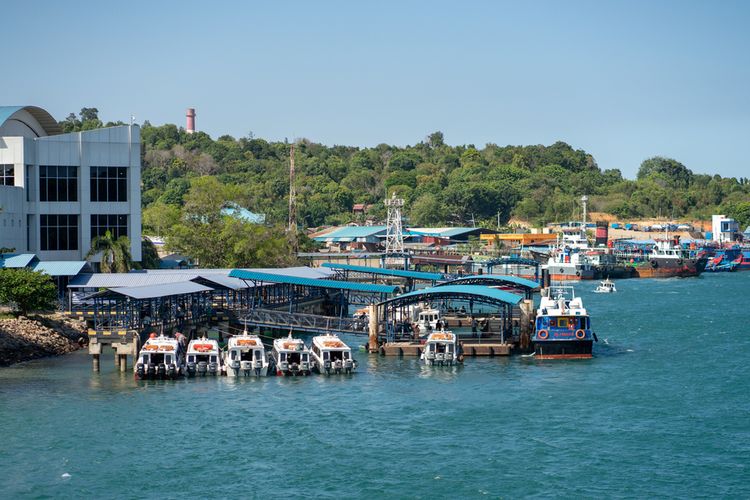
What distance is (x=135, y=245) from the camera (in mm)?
93938

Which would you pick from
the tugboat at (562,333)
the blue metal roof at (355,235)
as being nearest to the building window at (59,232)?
the tugboat at (562,333)

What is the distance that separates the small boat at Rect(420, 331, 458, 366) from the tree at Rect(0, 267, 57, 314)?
2642 centimetres

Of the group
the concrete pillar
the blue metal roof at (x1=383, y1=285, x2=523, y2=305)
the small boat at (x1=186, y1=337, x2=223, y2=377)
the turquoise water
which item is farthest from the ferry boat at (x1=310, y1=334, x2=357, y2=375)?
the blue metal roof at (x1=383, y1=285, x2=523, y2=305)

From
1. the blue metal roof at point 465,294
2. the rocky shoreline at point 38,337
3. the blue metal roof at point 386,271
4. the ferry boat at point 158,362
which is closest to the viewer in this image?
the ferry boat at point 158,362

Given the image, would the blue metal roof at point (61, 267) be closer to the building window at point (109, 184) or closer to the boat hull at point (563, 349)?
the building window at point (109, 184)

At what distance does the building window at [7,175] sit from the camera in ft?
292

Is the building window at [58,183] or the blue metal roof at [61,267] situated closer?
the blue metal roof at [61,267]

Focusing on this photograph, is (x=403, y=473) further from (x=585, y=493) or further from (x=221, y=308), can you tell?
(x=221, y=308)

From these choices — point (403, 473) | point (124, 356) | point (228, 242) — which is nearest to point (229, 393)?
point (124, 356)

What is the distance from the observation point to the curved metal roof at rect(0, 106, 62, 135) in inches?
3590

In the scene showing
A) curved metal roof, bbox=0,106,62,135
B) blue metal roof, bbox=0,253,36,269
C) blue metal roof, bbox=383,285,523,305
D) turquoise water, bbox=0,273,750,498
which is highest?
curved metal roof, bbox=0,106,62,135

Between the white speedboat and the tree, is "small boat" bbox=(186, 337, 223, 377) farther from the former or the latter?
the tree

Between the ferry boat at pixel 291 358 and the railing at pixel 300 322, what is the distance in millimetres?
7954

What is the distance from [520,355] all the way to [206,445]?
30.8 meters
